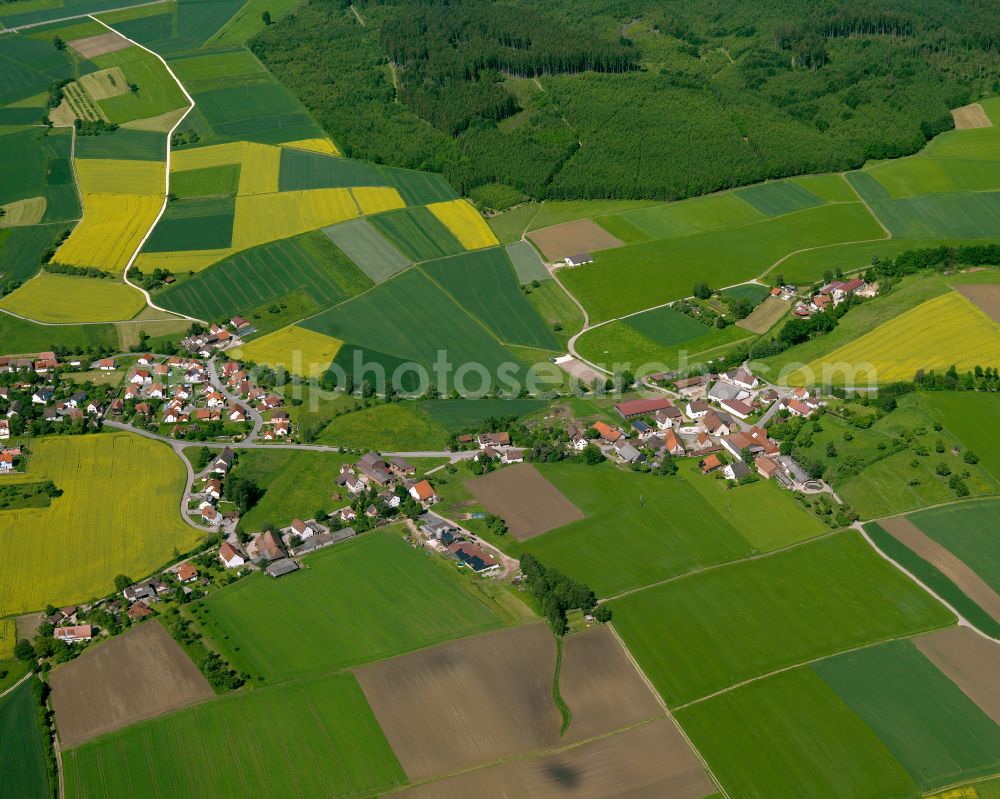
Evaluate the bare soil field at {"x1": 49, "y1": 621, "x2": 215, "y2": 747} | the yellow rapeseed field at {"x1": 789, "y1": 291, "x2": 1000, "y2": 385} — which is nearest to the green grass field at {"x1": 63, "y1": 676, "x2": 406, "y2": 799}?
the bare soil field at {"x1": 49, "y1": 621, "x2": 215, "y2": 747}

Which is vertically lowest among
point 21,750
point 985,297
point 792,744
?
point 985,297

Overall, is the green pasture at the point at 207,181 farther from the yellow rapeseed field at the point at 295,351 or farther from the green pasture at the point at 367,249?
the yellow rapeseed field at the point at 295,351

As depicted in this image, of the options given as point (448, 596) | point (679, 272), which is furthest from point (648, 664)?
point (679, 272)

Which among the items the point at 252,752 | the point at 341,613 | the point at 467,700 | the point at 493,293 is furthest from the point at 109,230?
the point at 467,700

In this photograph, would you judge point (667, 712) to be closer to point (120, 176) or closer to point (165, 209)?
point (165, 209)

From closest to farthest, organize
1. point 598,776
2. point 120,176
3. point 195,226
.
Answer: point 598,776 < point 195,226 < point 120,176

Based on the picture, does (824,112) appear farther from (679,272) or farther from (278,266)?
(278,266)

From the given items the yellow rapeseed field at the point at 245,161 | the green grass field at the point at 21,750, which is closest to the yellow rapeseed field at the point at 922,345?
the green grass field at the point at 21,750
